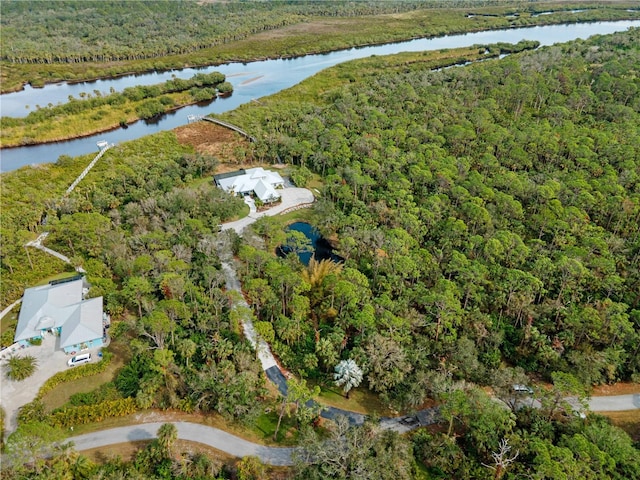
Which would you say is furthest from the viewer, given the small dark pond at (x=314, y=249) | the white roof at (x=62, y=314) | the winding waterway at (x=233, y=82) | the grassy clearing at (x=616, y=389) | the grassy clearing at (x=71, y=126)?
the grassy clearing at (x=71, y=126)

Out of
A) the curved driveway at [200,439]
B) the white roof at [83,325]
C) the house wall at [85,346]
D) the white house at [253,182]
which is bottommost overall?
the curved driveway at [200,439]

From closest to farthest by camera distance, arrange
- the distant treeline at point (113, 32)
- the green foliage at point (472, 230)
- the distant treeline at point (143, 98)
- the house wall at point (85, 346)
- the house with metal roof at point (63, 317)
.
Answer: the green foliage at point (472, 230) → the house wall at point (85, 346) → the house with metal roof at point (63, 317) → the distant treeline at point (143, 98) → the distant treeline at point (113, 32)

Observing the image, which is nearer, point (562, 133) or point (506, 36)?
point (562, 133)

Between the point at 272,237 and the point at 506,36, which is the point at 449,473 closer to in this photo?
the point at 272,237

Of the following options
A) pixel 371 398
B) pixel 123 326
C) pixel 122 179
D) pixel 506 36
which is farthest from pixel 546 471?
pixel 506 36

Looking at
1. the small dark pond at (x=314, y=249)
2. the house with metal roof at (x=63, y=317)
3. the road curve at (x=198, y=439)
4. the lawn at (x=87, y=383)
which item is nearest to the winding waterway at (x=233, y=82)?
the house with metal roof at (x=63, y=317)

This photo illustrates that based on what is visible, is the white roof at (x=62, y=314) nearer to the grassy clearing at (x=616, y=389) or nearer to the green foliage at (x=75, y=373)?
the green foliage at (x=75, y=373)

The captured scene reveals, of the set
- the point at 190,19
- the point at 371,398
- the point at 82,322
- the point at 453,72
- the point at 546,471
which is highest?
the point at 190,19

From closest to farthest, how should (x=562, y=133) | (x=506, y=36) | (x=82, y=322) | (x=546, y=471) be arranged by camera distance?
(x=546, y=471), (x=82, y=322), (x=562, y=133), (x=506, y=36)
